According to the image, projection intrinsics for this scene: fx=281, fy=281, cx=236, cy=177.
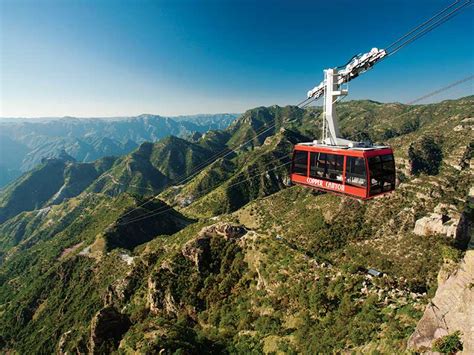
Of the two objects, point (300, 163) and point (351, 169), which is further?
point (300, 163)

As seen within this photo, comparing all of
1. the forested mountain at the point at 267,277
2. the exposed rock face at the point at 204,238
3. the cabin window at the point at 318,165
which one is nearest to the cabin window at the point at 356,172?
the cabin window at the point at 318,165

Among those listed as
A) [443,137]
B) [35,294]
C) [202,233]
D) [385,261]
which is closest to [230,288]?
[202,233]

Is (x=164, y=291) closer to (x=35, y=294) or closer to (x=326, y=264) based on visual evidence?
(x=326, y=264)

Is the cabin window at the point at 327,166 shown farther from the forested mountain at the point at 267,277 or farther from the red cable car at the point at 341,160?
the forested mountain at the point at 267,277

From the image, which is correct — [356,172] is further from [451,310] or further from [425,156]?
[425,156]

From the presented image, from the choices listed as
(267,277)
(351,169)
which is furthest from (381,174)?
(267,277)
